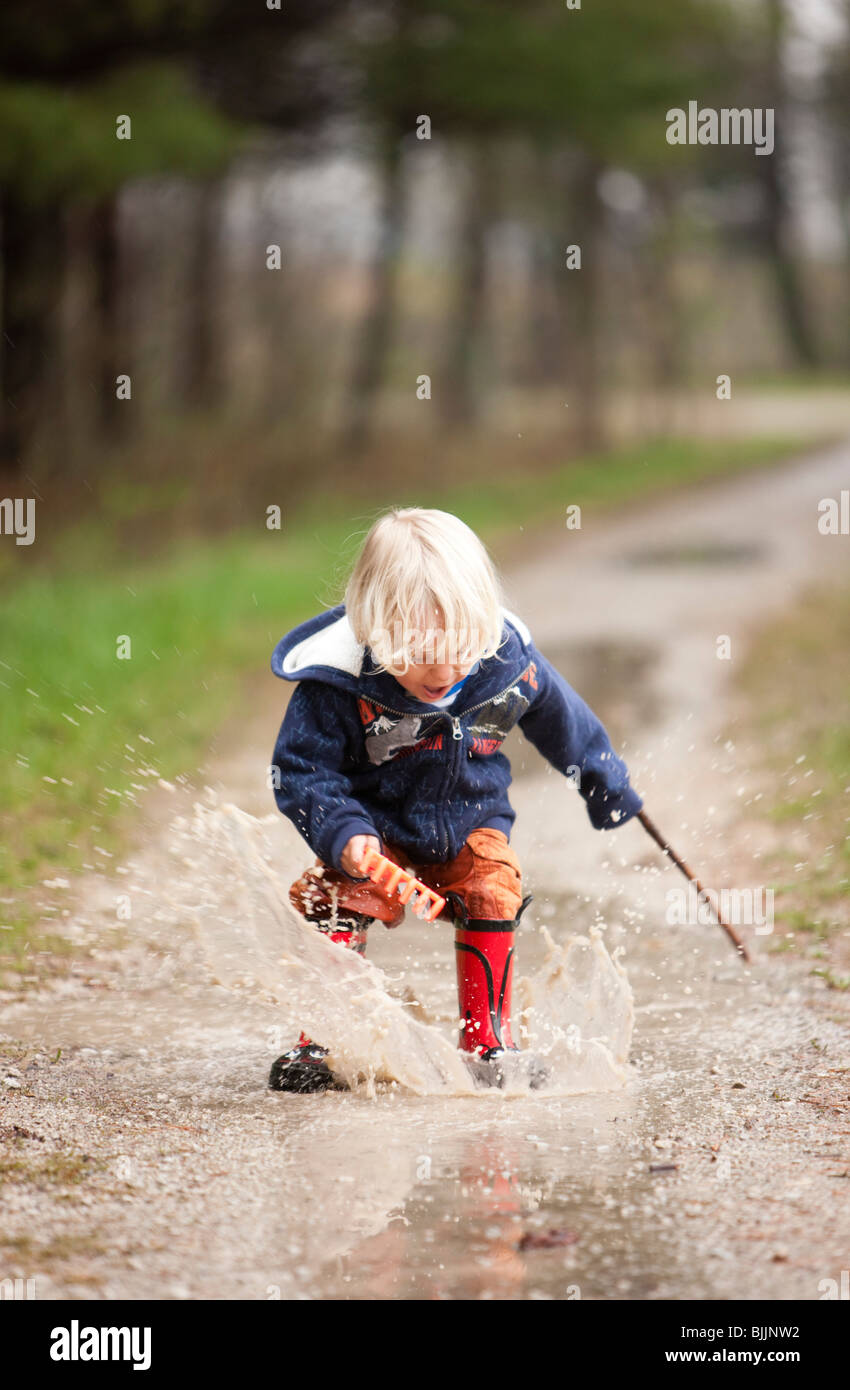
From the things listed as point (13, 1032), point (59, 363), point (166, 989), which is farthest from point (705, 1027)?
point (59, 363)

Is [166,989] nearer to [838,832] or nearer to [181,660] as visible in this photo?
[838,832]

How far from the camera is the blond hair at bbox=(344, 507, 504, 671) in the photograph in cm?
301

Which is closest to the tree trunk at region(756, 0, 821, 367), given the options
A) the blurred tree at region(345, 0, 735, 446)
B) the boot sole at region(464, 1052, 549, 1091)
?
the blurred tree at region(345, 0, 735, 446)

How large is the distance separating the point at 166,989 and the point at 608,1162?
1.50m

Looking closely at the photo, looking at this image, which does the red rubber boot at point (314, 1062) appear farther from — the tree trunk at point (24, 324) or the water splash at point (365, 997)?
the tree trunk at point (24, 324)

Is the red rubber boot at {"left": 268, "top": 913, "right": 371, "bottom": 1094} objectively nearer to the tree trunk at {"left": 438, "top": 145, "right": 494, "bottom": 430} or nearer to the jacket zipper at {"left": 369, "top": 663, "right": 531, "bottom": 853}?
the jacket zipper at {"left": 369, "top": 663, "right": 531, "bottom": 853}

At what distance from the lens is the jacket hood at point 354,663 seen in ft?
10.4

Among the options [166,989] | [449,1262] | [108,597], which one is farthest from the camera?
[108,597]

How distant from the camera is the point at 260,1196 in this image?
2.64 meters

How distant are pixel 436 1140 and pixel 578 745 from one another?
0.94 m

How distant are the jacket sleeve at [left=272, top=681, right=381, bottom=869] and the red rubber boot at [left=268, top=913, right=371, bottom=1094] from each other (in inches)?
6.5

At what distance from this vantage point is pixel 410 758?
3.25m

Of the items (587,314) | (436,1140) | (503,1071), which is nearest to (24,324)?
(587,314)

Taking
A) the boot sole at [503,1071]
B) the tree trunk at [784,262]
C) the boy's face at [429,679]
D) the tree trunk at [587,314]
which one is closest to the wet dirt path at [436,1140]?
the boot sole at [503,1071]
